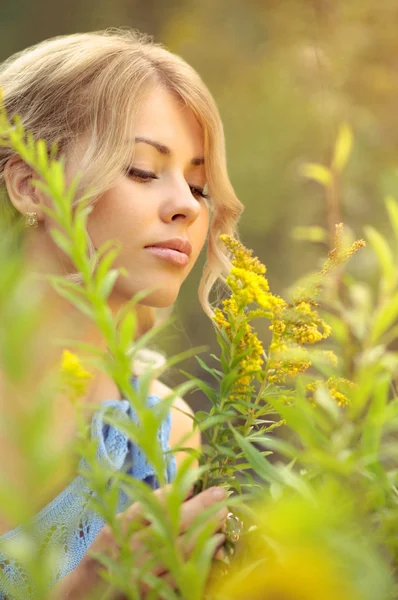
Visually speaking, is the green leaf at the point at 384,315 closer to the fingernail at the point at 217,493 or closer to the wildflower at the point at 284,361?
the wildflower at the point at 284,361

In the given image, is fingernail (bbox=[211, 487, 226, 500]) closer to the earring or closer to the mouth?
the mouth

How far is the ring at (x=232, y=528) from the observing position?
42 cm

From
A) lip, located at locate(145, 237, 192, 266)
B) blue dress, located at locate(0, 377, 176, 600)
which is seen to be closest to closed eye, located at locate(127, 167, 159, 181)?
lip, located at locate(145, 237, 192, 266)

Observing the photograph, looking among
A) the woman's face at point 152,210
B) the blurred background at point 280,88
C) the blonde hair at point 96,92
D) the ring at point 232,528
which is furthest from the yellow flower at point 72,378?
the blurred background at point 280,88

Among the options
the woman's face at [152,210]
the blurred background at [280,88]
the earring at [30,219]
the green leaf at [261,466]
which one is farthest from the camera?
the blurred background at [280,88]

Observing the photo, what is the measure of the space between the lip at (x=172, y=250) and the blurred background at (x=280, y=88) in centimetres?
92

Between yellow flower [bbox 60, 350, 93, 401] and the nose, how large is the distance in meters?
0.73

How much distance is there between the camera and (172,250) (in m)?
0.96

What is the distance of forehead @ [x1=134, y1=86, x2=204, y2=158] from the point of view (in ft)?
3.35

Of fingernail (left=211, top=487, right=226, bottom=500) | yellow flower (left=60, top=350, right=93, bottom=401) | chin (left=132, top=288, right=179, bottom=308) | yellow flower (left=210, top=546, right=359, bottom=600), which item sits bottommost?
chin (left=132, top=288, right=179, bottom=308)

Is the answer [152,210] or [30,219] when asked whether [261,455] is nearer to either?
[152,210]

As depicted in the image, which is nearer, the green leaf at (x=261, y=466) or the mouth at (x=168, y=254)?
the green leaf at (x=261, y=466)

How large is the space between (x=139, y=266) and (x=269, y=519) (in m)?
0.78

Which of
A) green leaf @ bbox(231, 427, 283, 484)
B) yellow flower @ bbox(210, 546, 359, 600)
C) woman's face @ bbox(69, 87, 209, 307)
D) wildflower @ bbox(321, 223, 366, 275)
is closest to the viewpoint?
yellow flower @ bbox(210, 546, 359, 600)
